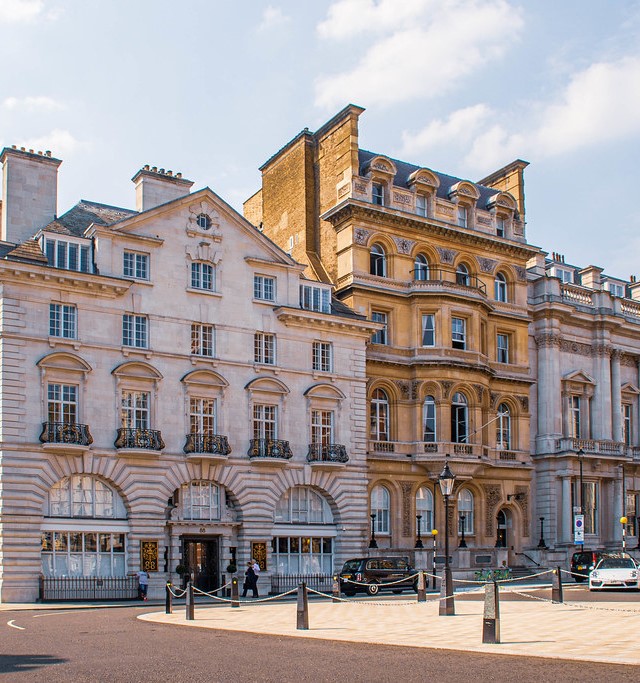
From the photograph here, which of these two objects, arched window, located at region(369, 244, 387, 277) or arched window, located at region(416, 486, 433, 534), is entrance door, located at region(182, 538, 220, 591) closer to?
arched window, located at region(416, 486, 433, 534)

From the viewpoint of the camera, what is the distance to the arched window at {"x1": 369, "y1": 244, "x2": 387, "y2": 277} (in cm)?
5162

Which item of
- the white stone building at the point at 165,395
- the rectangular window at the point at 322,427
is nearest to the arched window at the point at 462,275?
the white stone building at the point at 165,395

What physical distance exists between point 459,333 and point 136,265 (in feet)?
59.9

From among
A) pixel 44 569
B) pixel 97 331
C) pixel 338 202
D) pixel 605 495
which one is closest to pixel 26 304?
pixel 97 331

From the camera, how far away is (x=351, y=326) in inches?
1866

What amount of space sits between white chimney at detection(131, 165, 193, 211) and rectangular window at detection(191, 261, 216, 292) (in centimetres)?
396

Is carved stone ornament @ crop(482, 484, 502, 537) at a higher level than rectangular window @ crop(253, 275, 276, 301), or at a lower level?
lower

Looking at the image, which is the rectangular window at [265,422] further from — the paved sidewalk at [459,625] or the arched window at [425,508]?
the paved sidewalk at [459,625]

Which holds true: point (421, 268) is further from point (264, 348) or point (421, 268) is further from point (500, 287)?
point (264, 348)

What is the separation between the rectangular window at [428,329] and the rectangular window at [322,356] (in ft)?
21.9

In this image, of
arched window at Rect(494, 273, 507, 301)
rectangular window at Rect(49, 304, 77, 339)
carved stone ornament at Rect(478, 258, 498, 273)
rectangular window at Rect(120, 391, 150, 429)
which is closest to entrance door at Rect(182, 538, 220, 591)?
rectangular window at Rect(120, 391, 150, 429)

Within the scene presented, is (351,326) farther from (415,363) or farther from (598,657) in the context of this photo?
(598,657)

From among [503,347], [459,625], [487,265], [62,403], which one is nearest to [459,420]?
[503,347]

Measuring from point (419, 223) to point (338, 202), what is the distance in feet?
14.1
